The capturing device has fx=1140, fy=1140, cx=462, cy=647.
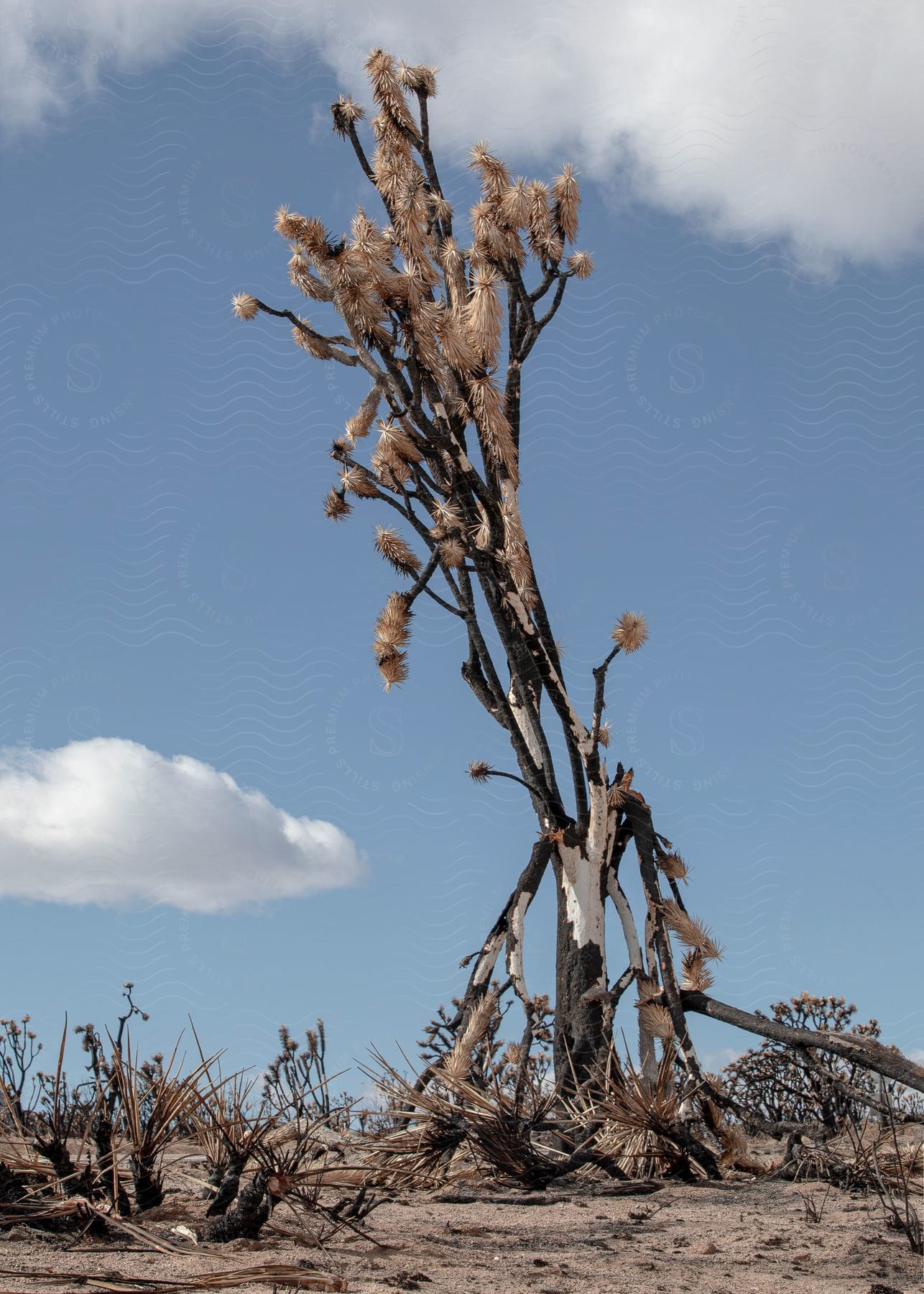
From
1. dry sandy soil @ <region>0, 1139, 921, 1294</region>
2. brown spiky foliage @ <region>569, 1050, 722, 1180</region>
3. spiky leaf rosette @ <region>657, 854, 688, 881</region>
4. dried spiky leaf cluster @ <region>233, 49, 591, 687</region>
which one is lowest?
dry sandy soil @ <region>0, 1139, 921, 1294</region>

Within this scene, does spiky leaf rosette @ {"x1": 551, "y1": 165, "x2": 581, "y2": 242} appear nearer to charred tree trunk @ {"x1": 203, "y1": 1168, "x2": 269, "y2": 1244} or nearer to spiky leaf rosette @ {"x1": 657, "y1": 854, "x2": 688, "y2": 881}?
spiky leaf rosette @ {"x1": 657, "y1": 854, "x2": 688, "y2": 881}

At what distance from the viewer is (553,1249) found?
365 cm

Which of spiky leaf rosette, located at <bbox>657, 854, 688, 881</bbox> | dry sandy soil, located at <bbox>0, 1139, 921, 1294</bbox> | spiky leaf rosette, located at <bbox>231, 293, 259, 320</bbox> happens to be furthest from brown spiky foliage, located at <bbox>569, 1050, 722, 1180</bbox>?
spiky leaf rosette, located at <bbox>231, 293, 259, 320</bbox>

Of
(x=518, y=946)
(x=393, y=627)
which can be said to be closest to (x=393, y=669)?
(x=393, y=627)

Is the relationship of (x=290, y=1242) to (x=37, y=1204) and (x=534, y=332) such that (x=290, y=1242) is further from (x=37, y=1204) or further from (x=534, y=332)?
(x=534, y=332)

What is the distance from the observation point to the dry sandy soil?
3.12 m

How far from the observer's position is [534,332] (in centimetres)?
732

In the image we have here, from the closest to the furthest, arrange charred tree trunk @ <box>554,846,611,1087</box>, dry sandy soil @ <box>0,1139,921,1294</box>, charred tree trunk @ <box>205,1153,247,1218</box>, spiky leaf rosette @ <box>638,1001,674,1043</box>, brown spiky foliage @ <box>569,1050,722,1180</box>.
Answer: dry sandy soil @ <box>0,1139,921,1294</box> → charred tree trunk @ <box>205,1153,247,1218</box> → brown spiky foliage @ <box>569,1050,722,1180</box> → spiky leaf rosette @ <box>638,1001,674,1043</box> → charred tree trunk @ <box>554,846,611,1087</box>

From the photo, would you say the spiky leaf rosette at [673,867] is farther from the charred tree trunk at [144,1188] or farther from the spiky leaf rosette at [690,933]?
the charred tree trunk at [144,1188]

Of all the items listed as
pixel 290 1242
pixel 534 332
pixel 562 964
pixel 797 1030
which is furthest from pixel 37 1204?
pixel 534 332

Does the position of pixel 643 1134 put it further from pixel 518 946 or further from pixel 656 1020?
pixel 518 946

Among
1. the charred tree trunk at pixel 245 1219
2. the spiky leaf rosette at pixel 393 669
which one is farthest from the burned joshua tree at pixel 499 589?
the charred tree trunk at pixel 245 1219

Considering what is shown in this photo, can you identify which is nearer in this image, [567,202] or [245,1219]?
[245,1219]

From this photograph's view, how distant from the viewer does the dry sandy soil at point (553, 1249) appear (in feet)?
10.2
